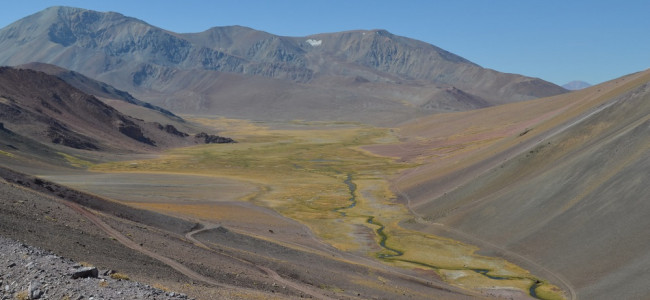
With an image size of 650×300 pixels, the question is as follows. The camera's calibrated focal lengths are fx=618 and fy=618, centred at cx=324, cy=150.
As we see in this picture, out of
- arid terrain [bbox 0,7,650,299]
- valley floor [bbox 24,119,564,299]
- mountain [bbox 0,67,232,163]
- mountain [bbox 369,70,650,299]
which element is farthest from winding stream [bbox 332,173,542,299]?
mountain [bbox 0,67,232,163]

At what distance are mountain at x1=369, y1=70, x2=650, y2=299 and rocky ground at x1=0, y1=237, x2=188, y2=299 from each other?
29.4 metres

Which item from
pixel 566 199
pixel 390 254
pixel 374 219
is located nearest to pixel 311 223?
pixel 374 219

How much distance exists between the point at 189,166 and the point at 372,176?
39.7m

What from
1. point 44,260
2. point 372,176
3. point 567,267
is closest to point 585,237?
point 567,267

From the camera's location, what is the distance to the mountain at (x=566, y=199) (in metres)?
43.5

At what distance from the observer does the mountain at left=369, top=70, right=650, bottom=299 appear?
43531 mm

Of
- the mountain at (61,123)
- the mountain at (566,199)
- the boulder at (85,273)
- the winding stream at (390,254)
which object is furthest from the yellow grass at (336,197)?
the boulder at (85,273)

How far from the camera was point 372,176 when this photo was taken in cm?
11312

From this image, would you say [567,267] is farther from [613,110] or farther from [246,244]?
[613,110]

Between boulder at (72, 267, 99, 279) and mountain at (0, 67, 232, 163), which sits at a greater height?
boulder at (72, 267, 99, 279)

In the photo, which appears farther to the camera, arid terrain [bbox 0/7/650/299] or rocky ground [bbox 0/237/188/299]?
arid terrain [bbox 0/7/650/299]

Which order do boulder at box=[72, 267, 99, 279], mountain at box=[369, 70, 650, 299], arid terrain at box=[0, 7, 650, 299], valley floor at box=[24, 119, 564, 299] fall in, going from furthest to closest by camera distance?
mountain at box=[369, 70, 650, 299]
valley floor at box=[24, 119, 564, 299]
arid terrain at box=[0, 7, 650, 299]
boulder at box=[72, 267, 99, 279]

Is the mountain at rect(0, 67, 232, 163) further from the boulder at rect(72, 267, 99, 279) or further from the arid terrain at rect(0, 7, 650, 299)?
the boulder at rect(72, 267, 99, 279)

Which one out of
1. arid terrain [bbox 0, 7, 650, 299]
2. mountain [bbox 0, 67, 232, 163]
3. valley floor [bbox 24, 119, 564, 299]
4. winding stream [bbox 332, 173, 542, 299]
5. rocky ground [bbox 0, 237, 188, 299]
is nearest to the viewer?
rocky ground [bbox 0, 237, 188, 299]
